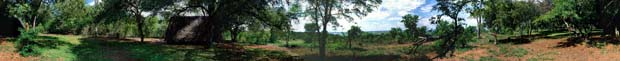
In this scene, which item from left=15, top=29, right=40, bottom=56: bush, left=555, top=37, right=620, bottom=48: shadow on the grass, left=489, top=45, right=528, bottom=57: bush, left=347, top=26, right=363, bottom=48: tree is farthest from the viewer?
left=555, top=37, right=620, bottom=48: shadow on the grass

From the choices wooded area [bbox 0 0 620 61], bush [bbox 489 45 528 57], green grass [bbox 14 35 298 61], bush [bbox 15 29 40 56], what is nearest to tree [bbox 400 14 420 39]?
wooded area [bbox 0 0 620 61]

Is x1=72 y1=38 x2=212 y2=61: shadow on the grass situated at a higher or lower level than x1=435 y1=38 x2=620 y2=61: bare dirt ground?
higher

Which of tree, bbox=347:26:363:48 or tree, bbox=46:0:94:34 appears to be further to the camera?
tree, bbox=46:0:94:34

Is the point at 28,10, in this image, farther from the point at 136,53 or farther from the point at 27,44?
the point at 136,53

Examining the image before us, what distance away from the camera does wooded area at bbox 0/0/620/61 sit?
2492 centimetres

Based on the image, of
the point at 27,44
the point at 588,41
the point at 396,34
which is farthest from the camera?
the point at 396,34

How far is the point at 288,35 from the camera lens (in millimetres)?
31203

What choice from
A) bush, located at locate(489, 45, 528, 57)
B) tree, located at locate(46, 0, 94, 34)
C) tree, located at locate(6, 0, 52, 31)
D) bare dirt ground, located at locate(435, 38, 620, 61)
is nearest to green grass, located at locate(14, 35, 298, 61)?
tree, located at locate(6, 0, 52, 31)

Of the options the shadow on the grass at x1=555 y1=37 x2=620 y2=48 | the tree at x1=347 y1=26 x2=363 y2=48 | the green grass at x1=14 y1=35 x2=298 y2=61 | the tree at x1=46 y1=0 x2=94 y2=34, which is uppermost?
the tree at x1=46 y1=0 x2=94 y2=34

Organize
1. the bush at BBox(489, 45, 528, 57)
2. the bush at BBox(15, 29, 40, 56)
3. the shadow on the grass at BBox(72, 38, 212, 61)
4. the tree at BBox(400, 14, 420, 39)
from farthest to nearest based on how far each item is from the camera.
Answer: the tree at BBox(400, 14, 420, 39)
the bush at BBox(489, 45, 528, 57)
the bush at BBox(15, 29, 40, 56)
the shadow on the grass at BBox(72, 38, 212, 61)

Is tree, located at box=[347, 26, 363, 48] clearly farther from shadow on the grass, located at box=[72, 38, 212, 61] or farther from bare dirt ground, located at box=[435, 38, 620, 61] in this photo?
shadow on the grass, located at box=[72, 38, 212, 61]

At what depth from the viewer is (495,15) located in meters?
38.6

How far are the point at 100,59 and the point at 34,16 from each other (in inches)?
368

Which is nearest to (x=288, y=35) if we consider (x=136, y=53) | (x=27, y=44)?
(x=136, y=53)
